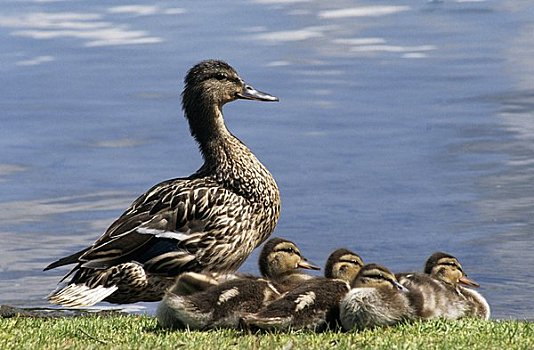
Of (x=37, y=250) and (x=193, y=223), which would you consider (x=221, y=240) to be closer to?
(x=193, y=223)

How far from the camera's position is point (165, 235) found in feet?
36.3

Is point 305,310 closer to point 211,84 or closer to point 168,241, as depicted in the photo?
point 168,241

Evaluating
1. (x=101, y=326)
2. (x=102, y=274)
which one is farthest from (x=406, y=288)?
(x=102, y=274)

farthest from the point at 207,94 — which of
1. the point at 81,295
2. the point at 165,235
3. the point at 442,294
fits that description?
the point at 442,294

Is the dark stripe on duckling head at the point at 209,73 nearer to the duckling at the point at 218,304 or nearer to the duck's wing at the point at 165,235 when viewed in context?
the duck's wing at the point at 165,235

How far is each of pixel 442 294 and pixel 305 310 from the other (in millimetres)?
1164

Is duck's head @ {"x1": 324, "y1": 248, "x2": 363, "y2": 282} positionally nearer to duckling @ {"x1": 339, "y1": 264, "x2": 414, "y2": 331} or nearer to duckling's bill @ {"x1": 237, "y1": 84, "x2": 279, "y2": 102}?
duckling @ {"x1": 339, "y1": 264, "x2": 414, "y2": 331}

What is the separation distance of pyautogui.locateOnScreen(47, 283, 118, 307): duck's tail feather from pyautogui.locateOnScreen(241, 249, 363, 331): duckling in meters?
2.50

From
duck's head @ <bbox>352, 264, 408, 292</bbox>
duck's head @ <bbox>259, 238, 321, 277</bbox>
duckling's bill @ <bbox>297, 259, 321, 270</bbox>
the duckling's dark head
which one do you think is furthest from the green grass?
the duckling's dark head

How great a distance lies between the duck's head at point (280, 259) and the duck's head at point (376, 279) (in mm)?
1447

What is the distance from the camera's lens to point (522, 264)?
52.4 ft

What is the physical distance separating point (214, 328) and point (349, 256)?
162cm

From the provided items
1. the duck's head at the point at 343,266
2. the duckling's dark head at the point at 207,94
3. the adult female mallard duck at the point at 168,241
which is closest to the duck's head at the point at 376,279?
the duck's head at the point at 343,266

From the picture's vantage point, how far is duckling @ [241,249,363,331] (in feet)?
28.2
